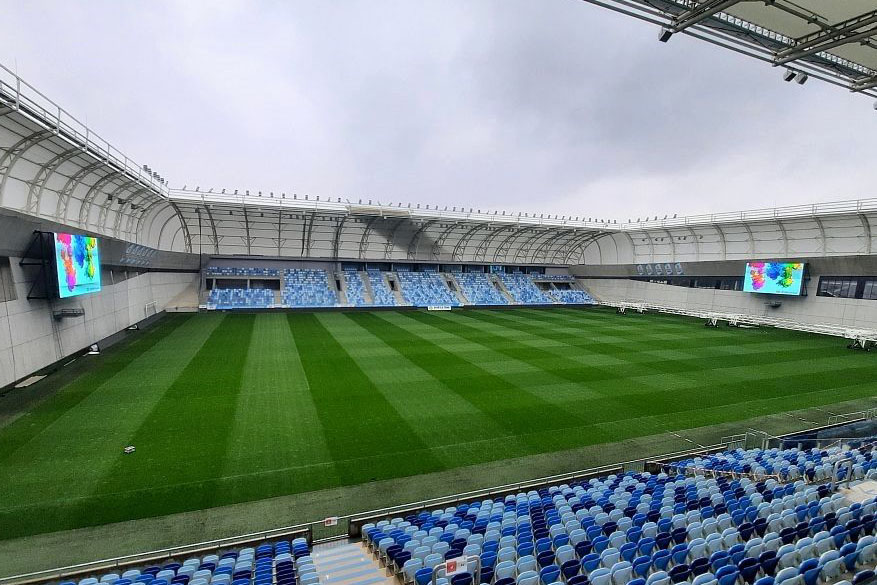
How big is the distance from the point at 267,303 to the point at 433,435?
112ft

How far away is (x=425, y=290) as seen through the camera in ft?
172

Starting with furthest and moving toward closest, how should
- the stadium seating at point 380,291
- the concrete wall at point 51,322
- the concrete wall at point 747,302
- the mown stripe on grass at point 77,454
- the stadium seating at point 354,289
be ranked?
the stadium seating at point 380,291 → the stadium seating at point 354,289 → the concrete wall at point 747,302 → the concrete wall at point 51,322 → the mown stripe on grass at point 77,454

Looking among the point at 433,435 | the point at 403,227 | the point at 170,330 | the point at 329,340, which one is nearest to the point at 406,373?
the point at 433,435

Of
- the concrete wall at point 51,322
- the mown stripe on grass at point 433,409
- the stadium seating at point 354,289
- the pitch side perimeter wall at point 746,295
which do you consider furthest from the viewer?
the stadium seating at point 354,289

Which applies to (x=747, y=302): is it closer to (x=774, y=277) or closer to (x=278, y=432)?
(x=774, y=277)

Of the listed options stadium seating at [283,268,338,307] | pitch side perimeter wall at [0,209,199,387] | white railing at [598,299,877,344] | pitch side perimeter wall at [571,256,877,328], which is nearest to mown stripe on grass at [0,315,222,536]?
pitch side perimeter wall at [0,209,199,387]

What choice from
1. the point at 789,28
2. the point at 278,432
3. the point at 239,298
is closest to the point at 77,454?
the point at 278,432

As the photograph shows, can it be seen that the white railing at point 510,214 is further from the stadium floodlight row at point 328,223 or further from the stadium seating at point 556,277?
the stadium seating at point 556,277

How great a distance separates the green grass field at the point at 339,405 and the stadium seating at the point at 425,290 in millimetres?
18747

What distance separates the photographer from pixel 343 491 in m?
10.9

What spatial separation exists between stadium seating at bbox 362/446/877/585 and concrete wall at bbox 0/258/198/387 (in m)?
17.0

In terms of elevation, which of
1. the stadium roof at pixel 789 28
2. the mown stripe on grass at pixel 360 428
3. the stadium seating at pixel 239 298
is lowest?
the mown stripe on grass at pixel 360 428


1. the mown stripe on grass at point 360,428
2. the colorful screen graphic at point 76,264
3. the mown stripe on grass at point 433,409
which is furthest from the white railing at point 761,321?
the colorful screen graphic at point 76,264

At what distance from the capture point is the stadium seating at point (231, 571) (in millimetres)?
6520
